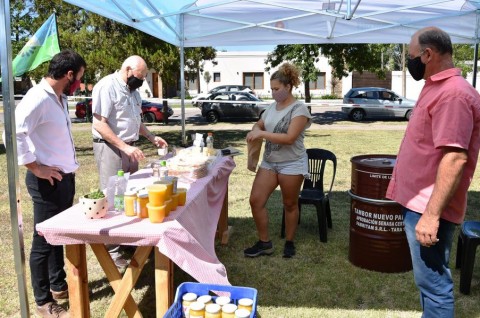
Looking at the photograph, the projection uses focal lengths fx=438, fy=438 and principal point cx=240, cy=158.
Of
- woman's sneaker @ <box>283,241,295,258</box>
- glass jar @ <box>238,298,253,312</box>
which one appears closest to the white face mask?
woman's sneaker @ <box>283,241,295,258</box>

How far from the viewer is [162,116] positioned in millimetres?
17828

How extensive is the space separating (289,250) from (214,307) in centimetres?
216

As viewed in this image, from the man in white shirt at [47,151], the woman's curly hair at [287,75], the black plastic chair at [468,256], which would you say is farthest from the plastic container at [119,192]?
the black plastic chair at [468,256]

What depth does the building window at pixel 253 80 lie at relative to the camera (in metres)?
36.5

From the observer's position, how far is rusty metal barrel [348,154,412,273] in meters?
3.76

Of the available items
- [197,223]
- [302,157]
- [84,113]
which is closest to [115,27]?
[84,113]

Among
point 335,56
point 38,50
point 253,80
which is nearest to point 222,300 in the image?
point 38,50

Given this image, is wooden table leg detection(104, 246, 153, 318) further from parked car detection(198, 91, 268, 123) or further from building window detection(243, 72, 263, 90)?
building window detection(243, 72, 263, 90)

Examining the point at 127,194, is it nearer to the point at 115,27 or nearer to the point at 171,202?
the point at 171,202

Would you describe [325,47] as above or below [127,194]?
above

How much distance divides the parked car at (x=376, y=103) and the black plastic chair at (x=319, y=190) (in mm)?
13709

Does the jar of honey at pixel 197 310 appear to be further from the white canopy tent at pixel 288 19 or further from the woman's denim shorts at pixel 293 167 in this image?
the white canopy tent at pixel 288 19

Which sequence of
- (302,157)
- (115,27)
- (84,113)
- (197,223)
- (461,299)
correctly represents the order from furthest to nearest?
(84,113) < (115,27) < (302,157) < (461,299) < (197,223)

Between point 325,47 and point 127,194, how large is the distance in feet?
53.1
